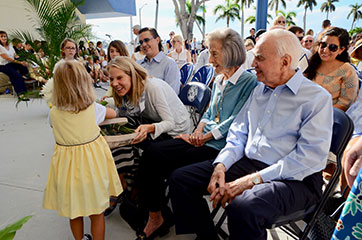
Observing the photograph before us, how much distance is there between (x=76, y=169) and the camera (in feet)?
5.05

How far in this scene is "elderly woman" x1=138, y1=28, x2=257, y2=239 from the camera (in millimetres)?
1811

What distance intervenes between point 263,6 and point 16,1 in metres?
13.3

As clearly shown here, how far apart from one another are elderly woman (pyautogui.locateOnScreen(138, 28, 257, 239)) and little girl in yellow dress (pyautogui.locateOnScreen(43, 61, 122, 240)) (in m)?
0.35

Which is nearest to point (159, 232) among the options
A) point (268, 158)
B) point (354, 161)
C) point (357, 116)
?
point (268, 158)

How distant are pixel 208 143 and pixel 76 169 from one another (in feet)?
3.21

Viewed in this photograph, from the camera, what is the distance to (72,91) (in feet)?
4.89

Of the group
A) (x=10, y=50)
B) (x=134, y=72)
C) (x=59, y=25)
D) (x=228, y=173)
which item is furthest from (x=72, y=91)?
(x=10, y=50)

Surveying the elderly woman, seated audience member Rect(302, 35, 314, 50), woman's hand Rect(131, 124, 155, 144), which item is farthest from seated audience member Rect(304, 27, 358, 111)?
seated audience member Rect(302, 35, 314, 50)

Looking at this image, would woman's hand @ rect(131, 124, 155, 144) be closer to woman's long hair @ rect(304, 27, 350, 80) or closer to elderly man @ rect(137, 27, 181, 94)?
elderly man @ rect(137, 27, 181, 94)

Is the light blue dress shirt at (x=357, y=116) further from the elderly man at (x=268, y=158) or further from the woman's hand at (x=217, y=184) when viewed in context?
the woman's hand at (x=217, y=184)

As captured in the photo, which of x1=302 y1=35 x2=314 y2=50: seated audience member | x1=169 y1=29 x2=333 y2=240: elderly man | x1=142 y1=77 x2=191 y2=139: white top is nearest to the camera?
x1=169 y1=29 x2=333 y2=240: elderly man

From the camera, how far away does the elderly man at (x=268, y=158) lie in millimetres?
1226

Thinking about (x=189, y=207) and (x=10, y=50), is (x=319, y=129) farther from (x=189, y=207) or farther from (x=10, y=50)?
(x=10, y=50)

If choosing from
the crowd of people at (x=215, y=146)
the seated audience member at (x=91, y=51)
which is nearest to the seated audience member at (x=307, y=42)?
the crowd of people at (x=215, y=146)
